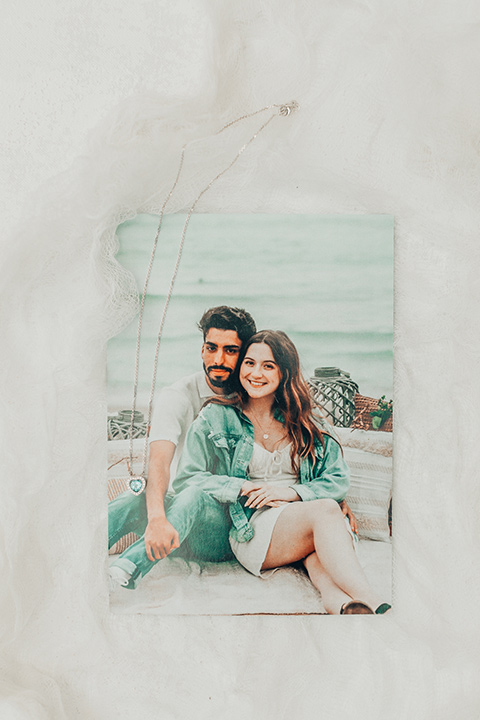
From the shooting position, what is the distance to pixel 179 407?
632 mm

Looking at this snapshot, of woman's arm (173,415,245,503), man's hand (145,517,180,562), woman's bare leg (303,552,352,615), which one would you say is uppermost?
woman's arm (173,415,245,503)

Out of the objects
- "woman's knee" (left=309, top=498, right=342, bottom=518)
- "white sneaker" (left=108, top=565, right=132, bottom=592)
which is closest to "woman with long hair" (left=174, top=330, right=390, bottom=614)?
"woman's knee" (left=309, top=498, right=342, bottom=518)

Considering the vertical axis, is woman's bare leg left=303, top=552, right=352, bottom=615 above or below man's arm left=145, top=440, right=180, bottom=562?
below

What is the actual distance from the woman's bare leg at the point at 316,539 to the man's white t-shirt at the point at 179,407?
0.14 m

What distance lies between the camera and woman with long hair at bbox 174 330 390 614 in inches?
24.6

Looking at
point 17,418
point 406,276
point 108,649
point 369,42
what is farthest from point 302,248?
point 108,649

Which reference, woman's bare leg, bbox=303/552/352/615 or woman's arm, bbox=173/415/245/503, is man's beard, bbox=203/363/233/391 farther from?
woman's bare leg, bbox=303/552/352/615

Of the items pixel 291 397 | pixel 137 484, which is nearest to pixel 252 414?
pixel 291 397

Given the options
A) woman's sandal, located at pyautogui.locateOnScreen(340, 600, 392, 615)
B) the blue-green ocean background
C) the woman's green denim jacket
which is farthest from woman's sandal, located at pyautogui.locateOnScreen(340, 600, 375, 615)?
the blue-green ocean background

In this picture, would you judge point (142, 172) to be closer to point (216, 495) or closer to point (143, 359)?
point (143, 359)

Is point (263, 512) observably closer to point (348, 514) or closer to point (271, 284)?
point (348, 514)

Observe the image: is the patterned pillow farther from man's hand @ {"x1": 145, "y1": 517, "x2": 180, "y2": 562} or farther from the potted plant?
man's hand @ {"x1": 145, "y1": 517, "x2": 180, "y2": 562}

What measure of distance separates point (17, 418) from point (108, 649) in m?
0.27

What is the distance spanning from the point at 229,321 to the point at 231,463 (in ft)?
0.51
